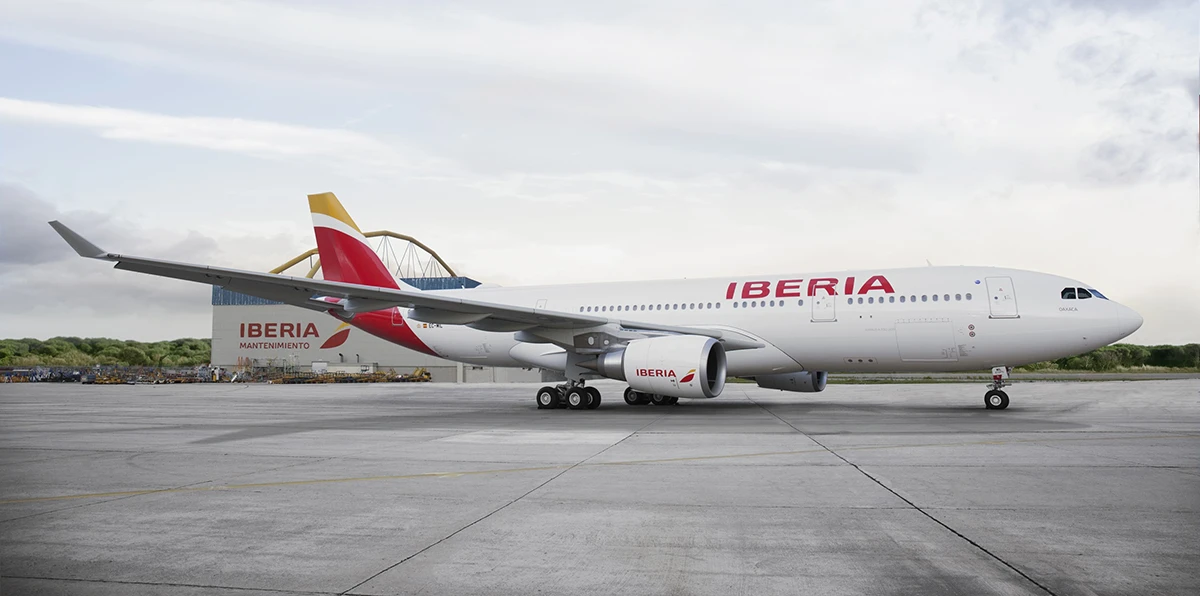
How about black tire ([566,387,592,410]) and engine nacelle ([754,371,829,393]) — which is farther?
engine nacelle ([754,371,829,393])

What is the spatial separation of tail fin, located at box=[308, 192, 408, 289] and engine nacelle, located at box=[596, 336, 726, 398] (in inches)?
344

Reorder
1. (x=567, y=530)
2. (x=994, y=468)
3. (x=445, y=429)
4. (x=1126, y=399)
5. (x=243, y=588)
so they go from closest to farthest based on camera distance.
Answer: (x=243, y=588) < (x=567, y=530) < (x=994, y=468) < (x=445, y=429) < (x=1126, y=399)

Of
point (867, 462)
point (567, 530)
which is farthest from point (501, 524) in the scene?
point (867, 462)

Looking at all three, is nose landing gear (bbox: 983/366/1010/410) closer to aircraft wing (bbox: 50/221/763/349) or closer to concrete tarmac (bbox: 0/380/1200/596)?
concrete tarmac (bbox: 0/380/1200/596)

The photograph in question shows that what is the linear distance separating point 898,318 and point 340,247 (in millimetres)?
14934

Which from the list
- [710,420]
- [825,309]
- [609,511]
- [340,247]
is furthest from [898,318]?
[340,247]

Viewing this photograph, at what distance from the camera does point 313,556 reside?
4.64m

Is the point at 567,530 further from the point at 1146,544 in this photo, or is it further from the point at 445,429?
the point at 445,429

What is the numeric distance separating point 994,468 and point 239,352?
56.1 metres

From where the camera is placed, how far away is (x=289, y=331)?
54.2 metres

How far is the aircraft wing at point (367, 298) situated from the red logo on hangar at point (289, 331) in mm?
35385

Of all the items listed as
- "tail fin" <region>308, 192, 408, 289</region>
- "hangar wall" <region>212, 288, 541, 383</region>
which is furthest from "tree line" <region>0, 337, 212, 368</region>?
"tail fin" <region>308, 192, 408, 289</region>

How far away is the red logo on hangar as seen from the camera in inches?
2073

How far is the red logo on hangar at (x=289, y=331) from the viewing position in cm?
5266
